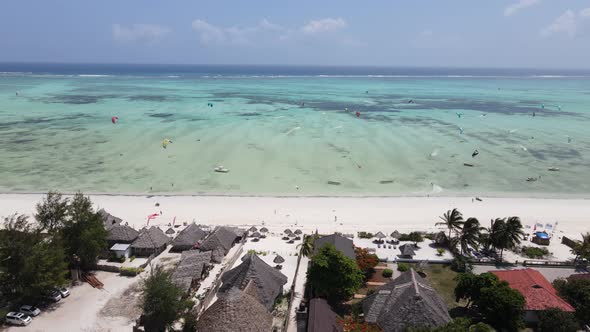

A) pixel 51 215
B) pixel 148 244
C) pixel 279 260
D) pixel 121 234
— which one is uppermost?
pixel 51 215

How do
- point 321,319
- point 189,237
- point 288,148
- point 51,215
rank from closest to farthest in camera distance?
1. point 321,319
2. point 51,215
3. point 189,237
4. point 288,148

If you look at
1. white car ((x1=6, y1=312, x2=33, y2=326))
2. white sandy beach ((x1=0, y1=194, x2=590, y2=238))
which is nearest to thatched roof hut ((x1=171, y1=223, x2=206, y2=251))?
white sandy beach ((x1=0, y1=194, x2=590, y2=238))

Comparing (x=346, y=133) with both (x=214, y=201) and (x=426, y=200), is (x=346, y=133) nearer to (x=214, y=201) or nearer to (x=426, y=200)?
(x=426, y=200)

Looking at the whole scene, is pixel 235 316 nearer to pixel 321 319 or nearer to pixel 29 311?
pixel 321 319

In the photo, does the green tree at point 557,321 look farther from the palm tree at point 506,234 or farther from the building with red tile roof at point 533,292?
the palm tree at point 506,234

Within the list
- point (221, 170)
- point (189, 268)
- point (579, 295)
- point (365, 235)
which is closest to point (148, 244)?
point (189, 268)

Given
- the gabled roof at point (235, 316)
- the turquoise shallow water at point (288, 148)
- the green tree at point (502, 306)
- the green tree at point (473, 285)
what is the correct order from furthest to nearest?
1. the turquoise shallow water at point (288, 148)
2. the green tree at point (473, 285)
3. the green tree at point (502, 306)
4. the gabled roof at point (235, 316)

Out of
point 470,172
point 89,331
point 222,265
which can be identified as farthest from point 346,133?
point 89,331

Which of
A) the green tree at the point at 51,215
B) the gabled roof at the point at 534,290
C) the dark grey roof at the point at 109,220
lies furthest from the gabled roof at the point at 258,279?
the gabled roof at the point at 534,290
